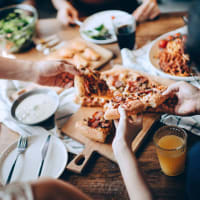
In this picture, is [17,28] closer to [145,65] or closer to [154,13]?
[145,65]

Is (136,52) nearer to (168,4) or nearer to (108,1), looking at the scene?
(108,1)

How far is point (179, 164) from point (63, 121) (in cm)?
104

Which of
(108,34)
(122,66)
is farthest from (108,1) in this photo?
(122,66)

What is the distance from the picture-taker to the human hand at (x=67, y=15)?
10.8ft

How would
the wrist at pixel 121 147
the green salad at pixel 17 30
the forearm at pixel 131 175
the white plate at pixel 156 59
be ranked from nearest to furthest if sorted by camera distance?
the forearm at pixel 131 175 < the wrist at pixel 121 147 < the white plate at pixel 156 59 < the green salad at pixel 17 30

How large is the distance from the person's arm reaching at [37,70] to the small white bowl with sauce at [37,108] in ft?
0.50

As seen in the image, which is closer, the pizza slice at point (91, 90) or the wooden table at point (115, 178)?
the wooden table at point (115, 178)

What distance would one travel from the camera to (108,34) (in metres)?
3.02

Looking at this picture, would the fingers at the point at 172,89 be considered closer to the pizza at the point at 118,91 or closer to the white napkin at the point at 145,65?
the pizza at the point at 118,91

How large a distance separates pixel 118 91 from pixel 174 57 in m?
0.68

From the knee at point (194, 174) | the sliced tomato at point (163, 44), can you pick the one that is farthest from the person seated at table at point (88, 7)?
the knee at point (194, 174)

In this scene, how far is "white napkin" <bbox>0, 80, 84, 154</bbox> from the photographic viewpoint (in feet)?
6.40

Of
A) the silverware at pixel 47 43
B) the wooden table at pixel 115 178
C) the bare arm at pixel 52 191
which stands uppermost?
Result: the bare arm at pixel 52 191

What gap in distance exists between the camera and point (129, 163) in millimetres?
1376
